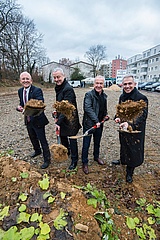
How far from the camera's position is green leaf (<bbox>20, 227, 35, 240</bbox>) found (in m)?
1.33

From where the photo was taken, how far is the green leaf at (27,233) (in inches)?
52.5

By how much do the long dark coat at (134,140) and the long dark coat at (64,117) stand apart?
893 millimetres

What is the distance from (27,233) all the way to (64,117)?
6.14 feet

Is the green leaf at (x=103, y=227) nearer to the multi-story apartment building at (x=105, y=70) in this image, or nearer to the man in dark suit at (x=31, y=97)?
the man in dark suit at (x=31, y=97)

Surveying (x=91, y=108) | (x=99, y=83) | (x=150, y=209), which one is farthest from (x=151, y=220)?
(x=99, y=83)

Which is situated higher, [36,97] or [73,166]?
[36,97]

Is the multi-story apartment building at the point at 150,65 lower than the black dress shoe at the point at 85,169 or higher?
higher

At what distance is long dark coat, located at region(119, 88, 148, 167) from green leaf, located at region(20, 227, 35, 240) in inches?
69.4

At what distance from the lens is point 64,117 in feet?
9.64

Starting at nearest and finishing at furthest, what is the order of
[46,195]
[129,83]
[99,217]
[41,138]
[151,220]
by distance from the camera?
[99,217] < [46,195] < [151,220] < [129,83] < [41,138]

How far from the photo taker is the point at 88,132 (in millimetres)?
2928

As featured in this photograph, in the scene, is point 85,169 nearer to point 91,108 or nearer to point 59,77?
point 91,108

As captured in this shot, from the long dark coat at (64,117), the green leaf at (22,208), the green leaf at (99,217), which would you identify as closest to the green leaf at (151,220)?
the green leaf at (99,217)

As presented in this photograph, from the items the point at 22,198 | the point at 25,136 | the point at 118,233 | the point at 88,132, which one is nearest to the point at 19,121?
the point at 25,136
